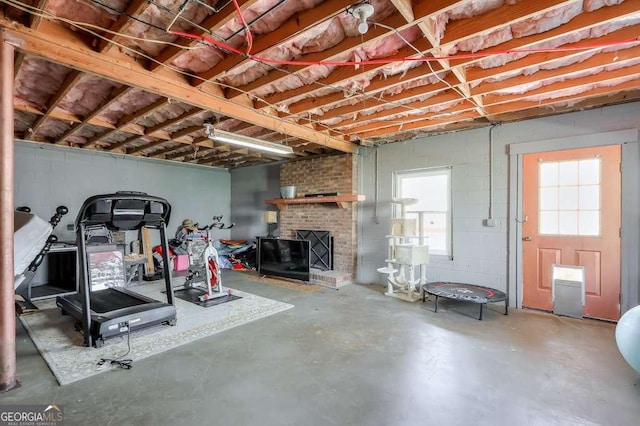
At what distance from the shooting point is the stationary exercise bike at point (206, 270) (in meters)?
4.66

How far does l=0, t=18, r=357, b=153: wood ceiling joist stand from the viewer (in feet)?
7.54

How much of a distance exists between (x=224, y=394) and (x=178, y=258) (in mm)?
5518

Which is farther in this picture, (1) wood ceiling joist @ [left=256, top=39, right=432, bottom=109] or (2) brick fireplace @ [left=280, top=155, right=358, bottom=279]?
(2) brick fireplace @ [left=280, top=155, right=358, bottom=279]

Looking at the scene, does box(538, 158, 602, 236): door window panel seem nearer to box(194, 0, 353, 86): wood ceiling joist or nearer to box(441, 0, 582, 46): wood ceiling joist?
box(441, 0, 582, 46): wood ceiling joist

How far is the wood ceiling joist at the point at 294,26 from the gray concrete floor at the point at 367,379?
268cm

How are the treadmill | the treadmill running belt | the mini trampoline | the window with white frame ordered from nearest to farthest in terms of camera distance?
1. the treadmill
2. the treadmill running belt
3. the mini trampoline
4. the window with white frame

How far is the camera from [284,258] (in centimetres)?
627

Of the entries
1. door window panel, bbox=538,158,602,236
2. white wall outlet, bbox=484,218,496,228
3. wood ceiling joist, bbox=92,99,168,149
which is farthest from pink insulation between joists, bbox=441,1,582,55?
wood ceiling joist, bbox=92,99,168,149

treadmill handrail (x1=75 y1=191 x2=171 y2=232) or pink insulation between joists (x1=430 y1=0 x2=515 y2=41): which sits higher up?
pink insulation between joists (x1=430 y1=0 x2=515 y2=41)

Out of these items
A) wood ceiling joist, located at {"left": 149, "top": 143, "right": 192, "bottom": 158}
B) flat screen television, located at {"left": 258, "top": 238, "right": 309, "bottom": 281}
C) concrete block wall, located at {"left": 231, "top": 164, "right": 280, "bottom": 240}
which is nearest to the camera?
flat screen television, located at {"left": 258, "top": 238, "right": 309, "bottom": 281}

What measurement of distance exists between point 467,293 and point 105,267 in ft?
17.4

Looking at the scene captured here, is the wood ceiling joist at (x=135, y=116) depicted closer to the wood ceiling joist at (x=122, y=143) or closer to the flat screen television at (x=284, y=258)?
the wood ceiling joist at (x=122, y=143)

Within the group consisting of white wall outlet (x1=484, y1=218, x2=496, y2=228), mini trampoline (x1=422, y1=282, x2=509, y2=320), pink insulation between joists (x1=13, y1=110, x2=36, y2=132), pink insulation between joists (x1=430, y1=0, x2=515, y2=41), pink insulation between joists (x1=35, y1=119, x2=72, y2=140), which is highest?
pink insulation between joists (x1=430, y1=0, x2=515, y2=41)

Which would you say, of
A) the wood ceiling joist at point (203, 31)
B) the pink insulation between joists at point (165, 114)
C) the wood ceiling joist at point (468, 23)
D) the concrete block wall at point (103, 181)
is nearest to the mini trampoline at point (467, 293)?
the wood ceiling joist at point (468, 23)
